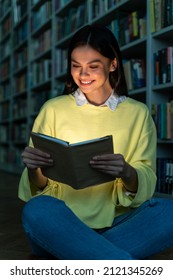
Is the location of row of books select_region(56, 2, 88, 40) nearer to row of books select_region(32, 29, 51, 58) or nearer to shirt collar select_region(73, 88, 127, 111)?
row of books select_region(32, 29, 51, 58)

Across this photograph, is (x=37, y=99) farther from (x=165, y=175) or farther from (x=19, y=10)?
(x=165, y=175)

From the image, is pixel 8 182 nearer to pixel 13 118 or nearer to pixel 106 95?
pixel 13 118

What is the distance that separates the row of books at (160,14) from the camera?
2674mm

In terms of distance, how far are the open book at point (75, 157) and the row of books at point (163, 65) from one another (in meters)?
1.66

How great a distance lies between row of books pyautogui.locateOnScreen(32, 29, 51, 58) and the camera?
192 inches

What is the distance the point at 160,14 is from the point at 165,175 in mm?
1037

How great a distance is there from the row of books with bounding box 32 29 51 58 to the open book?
3.82m

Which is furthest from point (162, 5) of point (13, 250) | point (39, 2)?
point (39, 2)

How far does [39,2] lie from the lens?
16.7 ft

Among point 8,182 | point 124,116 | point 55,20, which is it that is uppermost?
point 55,20

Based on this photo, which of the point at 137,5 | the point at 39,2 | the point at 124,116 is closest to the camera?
the point at 124,116

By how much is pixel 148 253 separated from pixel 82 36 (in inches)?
27.6

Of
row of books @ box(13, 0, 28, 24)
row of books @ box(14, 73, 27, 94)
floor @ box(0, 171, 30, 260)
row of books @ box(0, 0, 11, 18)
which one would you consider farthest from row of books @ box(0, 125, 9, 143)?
floor @ box(0, 171, 30, 260)

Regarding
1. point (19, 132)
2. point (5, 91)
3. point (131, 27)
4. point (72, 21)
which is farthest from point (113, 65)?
point (5, 91)
